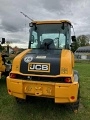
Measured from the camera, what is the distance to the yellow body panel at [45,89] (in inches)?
215

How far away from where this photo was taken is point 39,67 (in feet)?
19.0

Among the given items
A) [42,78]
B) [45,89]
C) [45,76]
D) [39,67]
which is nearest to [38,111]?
[45,89]

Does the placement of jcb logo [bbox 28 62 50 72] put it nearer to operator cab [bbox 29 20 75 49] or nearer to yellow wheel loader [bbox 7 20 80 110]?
yellow wheel loader [bbox 7 20 80 110]

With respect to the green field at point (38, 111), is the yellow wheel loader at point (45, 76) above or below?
above

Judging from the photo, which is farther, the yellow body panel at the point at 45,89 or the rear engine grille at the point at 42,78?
the rear engine grille at the point at 42,78

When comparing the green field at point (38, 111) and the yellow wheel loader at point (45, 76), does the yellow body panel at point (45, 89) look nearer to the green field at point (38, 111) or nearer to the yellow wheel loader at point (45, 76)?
the yellow wheel loader at point (45, 76)

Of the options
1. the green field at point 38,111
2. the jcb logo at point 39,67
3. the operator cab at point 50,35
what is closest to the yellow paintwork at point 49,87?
the jcb logo at point 39,67

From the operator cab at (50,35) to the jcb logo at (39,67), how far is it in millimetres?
1086

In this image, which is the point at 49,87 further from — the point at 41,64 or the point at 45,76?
the point at 41,64

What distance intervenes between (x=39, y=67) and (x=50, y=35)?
1541 millimetres

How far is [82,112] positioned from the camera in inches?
258

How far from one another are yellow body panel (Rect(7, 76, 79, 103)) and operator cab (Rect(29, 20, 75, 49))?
4.83 feet

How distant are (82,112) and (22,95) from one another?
1939 millimetres

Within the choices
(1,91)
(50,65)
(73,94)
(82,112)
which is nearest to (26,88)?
(50,65)
